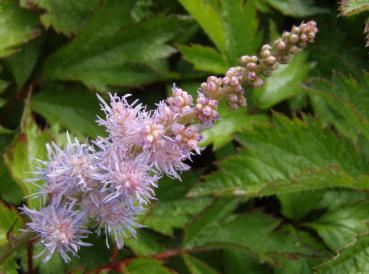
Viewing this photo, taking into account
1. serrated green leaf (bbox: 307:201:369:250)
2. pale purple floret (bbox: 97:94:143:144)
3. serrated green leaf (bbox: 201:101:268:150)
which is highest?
pale purple floret (bbox: 97:94:143:144)

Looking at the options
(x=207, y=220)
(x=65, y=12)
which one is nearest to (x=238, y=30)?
(x=65, y=12)

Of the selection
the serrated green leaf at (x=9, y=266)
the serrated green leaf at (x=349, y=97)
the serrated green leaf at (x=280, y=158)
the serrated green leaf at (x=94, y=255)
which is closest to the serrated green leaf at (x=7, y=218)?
the serrated green leaf at (x=9, y=266)

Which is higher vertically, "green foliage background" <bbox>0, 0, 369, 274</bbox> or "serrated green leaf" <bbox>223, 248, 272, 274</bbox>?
"green foliage background" <bbox>0, 0, 369, 274</bbox>

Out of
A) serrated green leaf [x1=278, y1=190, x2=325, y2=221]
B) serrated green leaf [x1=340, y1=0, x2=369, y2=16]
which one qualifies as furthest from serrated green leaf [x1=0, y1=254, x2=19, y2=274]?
serrated green leaf [x1=340, y1=0, x2=369, y2=16]

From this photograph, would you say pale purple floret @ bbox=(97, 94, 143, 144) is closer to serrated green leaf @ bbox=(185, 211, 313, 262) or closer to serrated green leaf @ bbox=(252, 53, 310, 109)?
serrated green leaf @ bbox=(185, 211, 313, 262)

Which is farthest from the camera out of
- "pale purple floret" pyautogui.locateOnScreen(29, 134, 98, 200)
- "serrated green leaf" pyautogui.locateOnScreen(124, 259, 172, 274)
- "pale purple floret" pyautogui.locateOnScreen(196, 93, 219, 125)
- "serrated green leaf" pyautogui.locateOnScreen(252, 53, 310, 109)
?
"serrated green leaf" pyautogui.locateOnScreen(252, 53, 310, 109)

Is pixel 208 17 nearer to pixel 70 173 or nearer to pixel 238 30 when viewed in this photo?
pixel 238 30

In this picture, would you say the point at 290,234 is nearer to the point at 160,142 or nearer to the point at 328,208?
the point at 328,208
